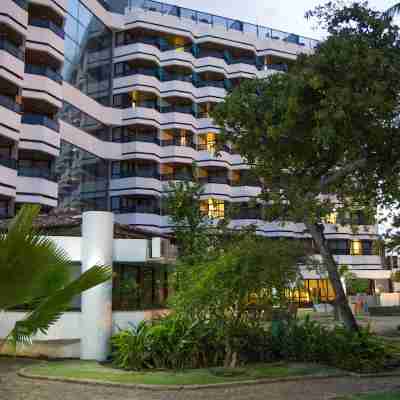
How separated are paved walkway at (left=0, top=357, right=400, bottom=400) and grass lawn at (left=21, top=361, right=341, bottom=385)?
2.22 feet

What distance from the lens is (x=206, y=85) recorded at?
196 ft

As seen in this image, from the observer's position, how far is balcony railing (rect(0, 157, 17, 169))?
117ft

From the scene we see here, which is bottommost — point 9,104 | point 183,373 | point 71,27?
point 183,373

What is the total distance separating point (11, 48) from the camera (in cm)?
3703

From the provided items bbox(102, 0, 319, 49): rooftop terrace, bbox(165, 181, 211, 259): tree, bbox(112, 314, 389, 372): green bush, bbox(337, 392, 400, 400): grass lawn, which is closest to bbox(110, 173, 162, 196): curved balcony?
bbox(102, 0, 319, 49): rooftop terrace

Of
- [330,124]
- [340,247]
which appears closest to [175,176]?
[340,247]

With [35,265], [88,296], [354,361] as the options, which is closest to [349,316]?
[354,361]

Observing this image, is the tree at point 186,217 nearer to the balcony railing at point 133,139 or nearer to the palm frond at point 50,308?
the balcony railing at point 133,139

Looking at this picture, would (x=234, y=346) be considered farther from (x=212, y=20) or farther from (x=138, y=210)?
(x=212, y=20)

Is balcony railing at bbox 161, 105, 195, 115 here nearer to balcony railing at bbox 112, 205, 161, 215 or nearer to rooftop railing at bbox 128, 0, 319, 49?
rooftop railing at bbox 128, 0, 319, 49

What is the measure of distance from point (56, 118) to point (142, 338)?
96.4 ft

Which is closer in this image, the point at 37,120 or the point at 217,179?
the point at 37,120

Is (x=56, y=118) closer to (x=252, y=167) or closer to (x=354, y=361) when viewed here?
(x=252, y=167)

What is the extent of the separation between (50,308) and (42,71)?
35629 millimetres
